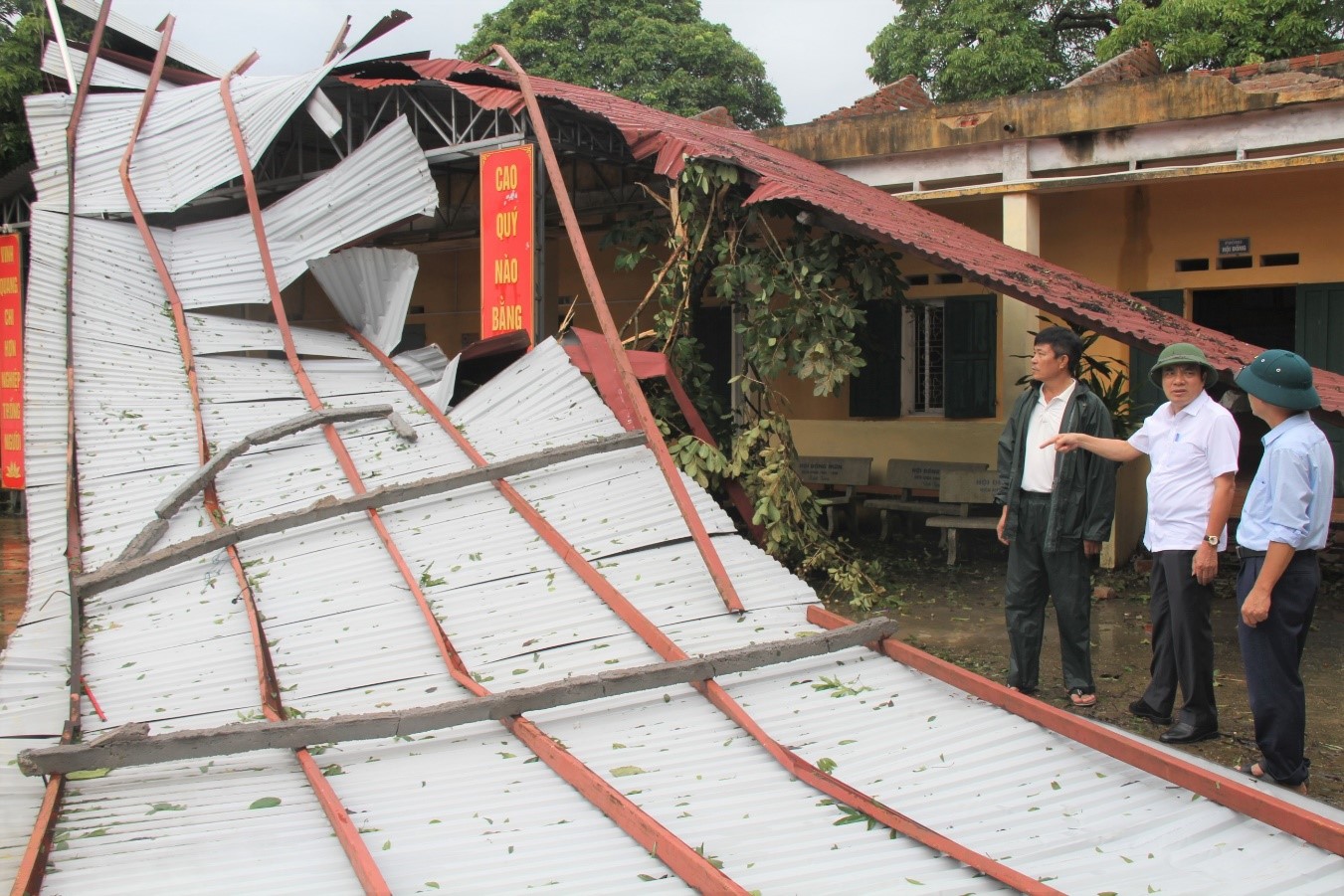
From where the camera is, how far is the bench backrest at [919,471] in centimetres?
927

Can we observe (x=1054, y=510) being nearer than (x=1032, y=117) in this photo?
Yes

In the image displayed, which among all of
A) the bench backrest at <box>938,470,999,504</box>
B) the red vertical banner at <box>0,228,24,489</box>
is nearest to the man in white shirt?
the bench backrest at <box>938,470,999,504</box>

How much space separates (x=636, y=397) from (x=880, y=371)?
184 inches

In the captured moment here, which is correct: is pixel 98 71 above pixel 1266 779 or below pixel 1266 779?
above

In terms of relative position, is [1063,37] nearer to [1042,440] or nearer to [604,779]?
[1042,440]

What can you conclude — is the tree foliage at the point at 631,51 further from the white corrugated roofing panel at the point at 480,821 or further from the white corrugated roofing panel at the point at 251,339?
the white corrugated roofing panel at the point at 480,821

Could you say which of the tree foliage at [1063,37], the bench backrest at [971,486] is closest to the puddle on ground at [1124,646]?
the bench backrest at [971,486]

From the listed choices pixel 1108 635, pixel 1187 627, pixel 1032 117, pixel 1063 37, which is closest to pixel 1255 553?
pixel 1187 627

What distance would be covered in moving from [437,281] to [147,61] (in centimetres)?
450

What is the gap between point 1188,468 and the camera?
4102 mm

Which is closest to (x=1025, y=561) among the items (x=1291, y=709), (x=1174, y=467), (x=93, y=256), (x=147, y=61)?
(x=1174, y=467)

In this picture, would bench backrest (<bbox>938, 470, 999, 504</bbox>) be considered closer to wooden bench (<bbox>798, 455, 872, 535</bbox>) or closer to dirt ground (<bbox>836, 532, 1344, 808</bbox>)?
dirt ground (<bbox>836, 532, 1344, 808</bbox>)

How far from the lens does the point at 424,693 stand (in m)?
3.97

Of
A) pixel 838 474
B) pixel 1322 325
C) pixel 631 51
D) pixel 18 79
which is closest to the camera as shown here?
pixel 1322 325
